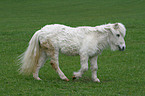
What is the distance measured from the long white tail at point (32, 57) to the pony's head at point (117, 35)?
1851mm

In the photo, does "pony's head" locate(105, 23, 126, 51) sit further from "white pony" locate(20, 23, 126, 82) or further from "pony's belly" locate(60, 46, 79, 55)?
"pony's belly" locate(60, 46, 79, 55)

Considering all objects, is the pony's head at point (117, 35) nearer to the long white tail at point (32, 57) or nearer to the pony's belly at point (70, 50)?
the pony's belly at point (70, 50)

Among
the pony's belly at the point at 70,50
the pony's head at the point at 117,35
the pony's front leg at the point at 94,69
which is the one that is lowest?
the pony's front leg at the point at 94,69

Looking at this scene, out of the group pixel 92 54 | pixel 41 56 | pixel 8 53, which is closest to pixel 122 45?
pixel 92 54

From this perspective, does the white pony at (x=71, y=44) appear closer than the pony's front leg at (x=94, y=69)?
Yes

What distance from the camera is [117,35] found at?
308 inches

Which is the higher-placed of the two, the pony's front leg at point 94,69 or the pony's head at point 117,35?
the pony's head at point 117,35

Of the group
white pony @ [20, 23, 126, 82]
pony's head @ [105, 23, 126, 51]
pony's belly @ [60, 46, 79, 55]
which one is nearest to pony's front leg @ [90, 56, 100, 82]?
white pony @ [20, 23, 126, 82]

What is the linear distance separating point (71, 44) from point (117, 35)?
121cm

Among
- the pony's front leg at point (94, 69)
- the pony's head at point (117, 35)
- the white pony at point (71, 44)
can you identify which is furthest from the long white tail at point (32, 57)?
the pony's head at point (117, 35)

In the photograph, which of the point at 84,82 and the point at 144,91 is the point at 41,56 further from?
the point at 144,91

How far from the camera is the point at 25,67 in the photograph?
799cm

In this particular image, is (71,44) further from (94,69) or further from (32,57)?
(32,57)

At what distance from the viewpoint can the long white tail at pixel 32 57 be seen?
7.86 m
